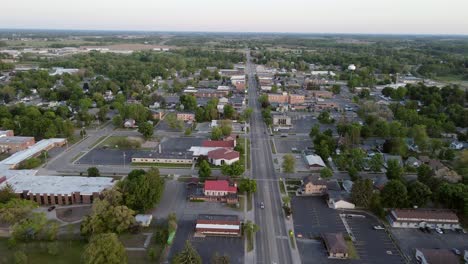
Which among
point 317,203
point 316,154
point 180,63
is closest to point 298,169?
point 316,154

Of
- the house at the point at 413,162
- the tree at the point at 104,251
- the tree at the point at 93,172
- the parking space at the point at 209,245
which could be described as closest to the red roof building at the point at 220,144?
the tree at the point at 93,172

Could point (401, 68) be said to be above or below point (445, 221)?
above

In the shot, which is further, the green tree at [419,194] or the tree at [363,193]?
the tree at [363,193]

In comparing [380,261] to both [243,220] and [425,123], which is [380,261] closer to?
[243,220]

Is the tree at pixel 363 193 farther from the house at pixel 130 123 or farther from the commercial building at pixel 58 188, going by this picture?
the house at pixel 130 123

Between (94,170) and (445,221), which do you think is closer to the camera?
(445,221)

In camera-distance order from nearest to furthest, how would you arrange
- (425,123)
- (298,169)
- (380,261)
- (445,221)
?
(380,261)
(445,221)
(298,169)
(425,123)

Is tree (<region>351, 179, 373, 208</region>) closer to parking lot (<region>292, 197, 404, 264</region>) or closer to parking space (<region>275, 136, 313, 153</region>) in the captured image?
parking lot (<region>292, 197, 404, 264</region>)
